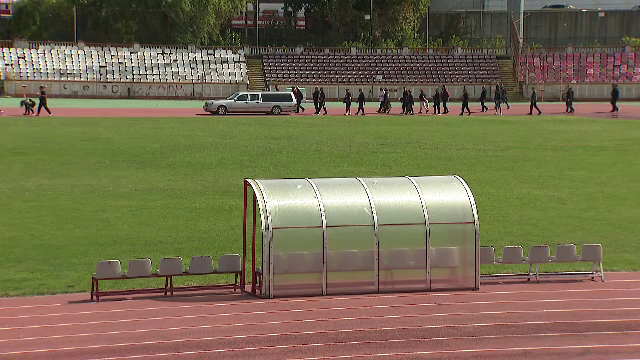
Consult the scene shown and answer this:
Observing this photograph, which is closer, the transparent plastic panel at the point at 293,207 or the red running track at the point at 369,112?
the transparent plastic panel at the point at 293,207

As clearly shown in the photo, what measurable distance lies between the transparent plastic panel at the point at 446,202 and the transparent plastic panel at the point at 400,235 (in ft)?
0.76

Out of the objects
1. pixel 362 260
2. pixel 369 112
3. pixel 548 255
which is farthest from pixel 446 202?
pixel 369 112

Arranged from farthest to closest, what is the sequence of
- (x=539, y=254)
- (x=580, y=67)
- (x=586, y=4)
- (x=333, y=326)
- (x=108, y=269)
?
(x=586, y=4) < (x=580, y=67) < (x=539, y=254) < (x=108, y=269) < (x=333, y=326)

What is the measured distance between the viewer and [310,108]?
217ft

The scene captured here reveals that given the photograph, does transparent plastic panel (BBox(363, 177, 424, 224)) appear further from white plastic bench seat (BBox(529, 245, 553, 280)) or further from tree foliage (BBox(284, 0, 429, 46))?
tree foliage (BBox(284, 0, 429, 46))

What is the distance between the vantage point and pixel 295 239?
18.9 metres

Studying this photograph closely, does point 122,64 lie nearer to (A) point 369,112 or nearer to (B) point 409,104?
(A) point 369,112

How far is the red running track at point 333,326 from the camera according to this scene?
15852mm


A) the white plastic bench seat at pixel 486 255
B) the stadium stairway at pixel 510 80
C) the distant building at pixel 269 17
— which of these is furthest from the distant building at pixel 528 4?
the white plastic bench seat at pixel 486 255

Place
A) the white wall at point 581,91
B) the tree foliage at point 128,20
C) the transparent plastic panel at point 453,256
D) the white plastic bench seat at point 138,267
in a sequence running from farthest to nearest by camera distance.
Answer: the tree foliage at point 128,20 → the white wall at point 581,91 → the transparent plastic panel at point 453,256 → the white plastic bench seat at point 138,267

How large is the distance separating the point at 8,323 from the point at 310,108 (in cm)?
4962

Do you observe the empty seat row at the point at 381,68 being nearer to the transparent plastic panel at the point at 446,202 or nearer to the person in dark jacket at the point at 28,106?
the person in dark jacket at the point at 28,106

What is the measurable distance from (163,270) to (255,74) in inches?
2476

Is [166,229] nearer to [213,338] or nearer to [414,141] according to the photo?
[213,338]
